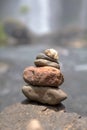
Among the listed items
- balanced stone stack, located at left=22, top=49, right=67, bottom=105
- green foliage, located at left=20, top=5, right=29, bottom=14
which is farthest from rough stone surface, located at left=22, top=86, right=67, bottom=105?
green foliage, located at left=20, top=5, right=29, bottom=14

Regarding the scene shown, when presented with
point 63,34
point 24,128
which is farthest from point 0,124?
point 63,34

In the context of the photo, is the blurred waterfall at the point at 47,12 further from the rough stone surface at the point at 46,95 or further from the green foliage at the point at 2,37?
the rough stone surface at the point at 46,95

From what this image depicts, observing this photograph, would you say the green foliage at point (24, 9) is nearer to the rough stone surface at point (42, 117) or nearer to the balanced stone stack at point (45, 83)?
the balanced stone stack at point (45, 83)

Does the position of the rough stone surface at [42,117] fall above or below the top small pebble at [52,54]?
below

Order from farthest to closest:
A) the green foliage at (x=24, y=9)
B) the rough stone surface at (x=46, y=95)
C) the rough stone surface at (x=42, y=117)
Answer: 1. the green foliage at (x=24, y=9)
2. the rough stone surface at (x=46, y=95)
3. the rough stone surface at (x=42, y=117)

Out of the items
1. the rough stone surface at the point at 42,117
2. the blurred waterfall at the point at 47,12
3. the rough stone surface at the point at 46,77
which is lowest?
the rough stone surface at the point at 42,117

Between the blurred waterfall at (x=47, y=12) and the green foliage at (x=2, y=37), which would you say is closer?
the green foliage at (x=2, y=37)

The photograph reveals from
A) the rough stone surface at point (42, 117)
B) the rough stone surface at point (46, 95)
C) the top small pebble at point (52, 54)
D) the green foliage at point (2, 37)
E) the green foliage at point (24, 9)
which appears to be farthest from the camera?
the green foliage at point (24, 9)

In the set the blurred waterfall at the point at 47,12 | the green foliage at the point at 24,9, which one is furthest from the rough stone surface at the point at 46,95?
the green foliage at the point at 24,9
